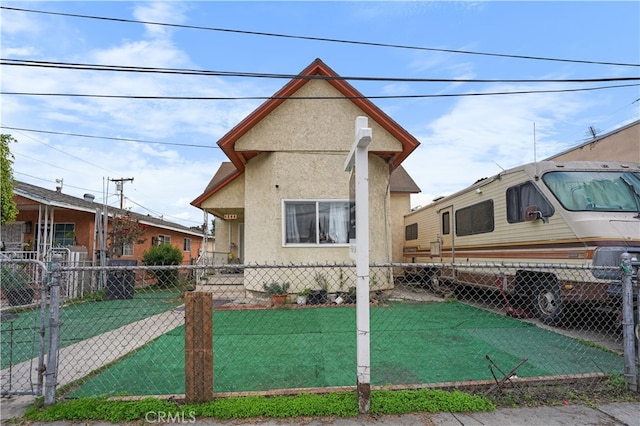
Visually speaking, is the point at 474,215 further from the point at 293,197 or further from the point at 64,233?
the point at 64,233

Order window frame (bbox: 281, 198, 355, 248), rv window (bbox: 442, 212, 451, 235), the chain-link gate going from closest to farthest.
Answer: the chain-link gate
window frame (bbox: 281, 198, 355, 248)
rv window (bbox: 442, 212, 451, 235)

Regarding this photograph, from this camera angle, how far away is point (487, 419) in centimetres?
312

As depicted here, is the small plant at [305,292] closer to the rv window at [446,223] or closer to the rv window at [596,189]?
the rv window at [446,223]

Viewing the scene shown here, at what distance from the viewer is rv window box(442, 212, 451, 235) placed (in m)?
11.4

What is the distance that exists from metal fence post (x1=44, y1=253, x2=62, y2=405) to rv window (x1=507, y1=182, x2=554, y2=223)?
7.51 metres

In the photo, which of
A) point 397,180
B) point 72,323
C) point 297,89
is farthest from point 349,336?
point 397,180

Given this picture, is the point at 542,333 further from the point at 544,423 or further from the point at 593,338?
the point at 544,423

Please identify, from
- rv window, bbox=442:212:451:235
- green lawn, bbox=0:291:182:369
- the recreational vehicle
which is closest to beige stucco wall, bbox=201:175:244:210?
green lawn, bbox=0:291:182:369

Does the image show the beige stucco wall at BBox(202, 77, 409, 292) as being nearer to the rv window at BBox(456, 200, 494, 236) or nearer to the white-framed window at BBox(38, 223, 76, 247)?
the rv window at BBox(456, 200, 494, 236)

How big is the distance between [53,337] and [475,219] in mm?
9166

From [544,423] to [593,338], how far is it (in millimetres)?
4015

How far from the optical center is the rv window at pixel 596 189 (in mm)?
6344

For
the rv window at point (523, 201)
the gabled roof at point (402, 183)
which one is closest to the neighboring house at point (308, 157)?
the rv window at point (523, 201)

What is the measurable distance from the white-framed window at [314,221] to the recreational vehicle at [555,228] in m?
3.62
